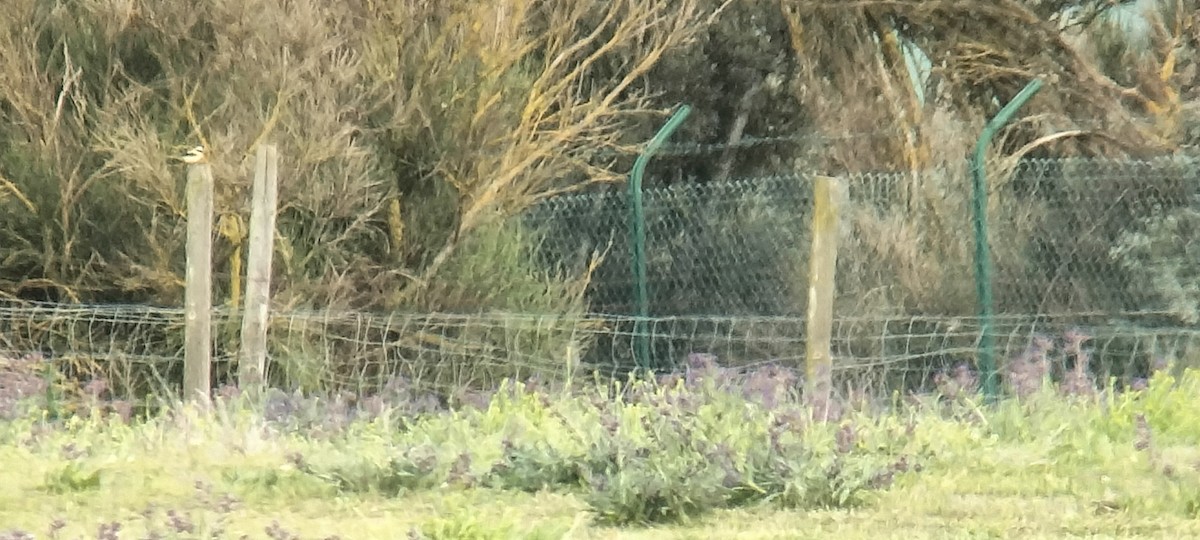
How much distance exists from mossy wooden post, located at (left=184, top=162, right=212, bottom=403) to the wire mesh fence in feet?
3.53

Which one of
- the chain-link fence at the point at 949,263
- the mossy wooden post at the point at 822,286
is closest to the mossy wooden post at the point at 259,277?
the mossy wooden post at the point at 822,286

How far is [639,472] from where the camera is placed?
3564mm

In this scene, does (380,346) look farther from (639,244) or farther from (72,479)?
(72,479)

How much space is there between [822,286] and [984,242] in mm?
1180

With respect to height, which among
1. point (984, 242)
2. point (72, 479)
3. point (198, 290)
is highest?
point (984, 242)

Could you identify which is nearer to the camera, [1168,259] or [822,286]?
[822,286]

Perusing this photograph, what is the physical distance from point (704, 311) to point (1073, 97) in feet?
10.3

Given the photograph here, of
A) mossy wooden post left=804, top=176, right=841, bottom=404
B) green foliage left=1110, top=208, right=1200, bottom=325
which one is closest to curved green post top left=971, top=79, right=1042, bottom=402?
mossy wooden post left=804, top=176, right=841, bottom=404

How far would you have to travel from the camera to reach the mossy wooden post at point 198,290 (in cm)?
548

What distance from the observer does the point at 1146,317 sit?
26.2ft

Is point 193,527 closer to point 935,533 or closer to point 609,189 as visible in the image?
point 935,533

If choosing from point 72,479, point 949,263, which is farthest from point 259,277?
point 949,263

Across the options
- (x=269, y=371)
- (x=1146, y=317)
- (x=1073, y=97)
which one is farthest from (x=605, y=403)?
(x=1073, y=97)

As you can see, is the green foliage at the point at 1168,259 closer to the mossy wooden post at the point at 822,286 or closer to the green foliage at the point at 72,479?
the mossy wooden post at the point at 822,286
